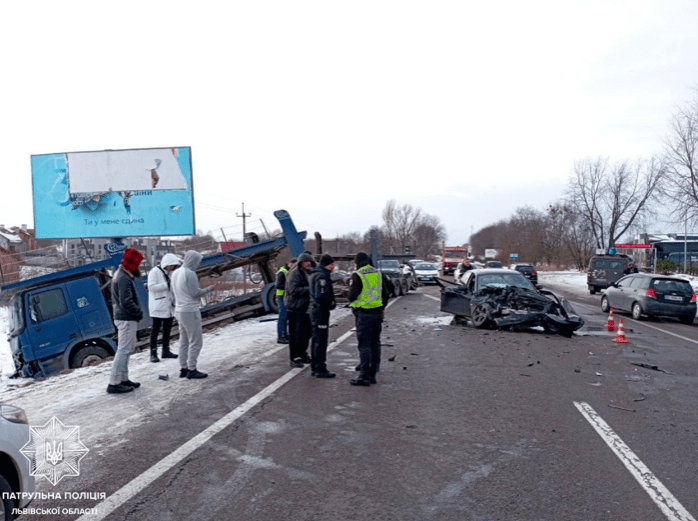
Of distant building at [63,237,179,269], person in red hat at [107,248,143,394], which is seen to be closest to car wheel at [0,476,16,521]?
person in red hat at [107,248,143,394]

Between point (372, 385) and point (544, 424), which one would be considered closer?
point (544, 424)

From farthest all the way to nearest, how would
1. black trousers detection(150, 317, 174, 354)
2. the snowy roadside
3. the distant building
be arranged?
the distant building, black trousers detection(150, 317, 174, 354), the snowy roadside

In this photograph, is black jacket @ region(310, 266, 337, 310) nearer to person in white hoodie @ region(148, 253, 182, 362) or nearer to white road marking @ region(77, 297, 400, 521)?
white road marking @ region(77, 297, 400, 521)

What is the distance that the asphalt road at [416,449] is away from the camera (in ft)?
13.3

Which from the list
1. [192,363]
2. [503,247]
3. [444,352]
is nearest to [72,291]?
[192,363]

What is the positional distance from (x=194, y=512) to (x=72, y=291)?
10.4 m

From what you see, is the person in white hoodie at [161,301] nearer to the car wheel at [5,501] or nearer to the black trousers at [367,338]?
the black trousers at [367,338]

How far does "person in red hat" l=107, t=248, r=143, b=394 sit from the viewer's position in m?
7.16

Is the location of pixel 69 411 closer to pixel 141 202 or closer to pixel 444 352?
pixel 444 352

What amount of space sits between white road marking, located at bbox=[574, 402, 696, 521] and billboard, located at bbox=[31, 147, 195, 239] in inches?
716

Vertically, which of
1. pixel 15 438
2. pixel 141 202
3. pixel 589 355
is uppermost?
pixel 141 202

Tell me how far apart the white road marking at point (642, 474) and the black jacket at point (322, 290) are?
11.7ft

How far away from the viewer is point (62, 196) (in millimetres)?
21859

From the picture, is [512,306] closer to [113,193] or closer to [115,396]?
[115,396]
